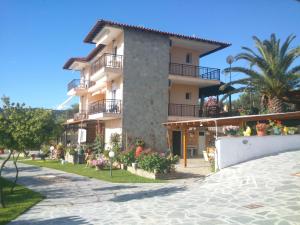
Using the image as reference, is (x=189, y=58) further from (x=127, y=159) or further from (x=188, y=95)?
(x=127, y=159)

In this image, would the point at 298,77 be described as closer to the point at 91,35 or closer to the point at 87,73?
the point at 91,35

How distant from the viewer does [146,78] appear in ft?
89.7

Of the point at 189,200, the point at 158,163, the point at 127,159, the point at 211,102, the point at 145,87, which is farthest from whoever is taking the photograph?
the point at 211,102

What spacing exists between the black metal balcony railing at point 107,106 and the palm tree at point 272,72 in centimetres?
893

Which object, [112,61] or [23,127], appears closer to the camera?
[23,127]

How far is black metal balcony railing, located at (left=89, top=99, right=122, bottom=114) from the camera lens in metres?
26.8

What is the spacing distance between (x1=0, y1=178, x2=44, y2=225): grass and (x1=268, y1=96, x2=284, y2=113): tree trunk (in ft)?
57.7

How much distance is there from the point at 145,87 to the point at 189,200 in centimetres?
1639

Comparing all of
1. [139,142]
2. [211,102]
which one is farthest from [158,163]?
[211,102]

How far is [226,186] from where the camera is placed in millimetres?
13305

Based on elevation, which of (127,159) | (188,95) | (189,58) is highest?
(189,58)

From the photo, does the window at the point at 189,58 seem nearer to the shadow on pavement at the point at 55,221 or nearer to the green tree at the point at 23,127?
the green tree at the point at 23,127

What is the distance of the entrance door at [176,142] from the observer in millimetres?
29562

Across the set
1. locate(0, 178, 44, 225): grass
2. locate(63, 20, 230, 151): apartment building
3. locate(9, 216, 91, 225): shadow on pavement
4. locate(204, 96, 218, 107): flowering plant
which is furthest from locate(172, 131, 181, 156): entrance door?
locate(9, 216, 91, 225): shadow on pavement
